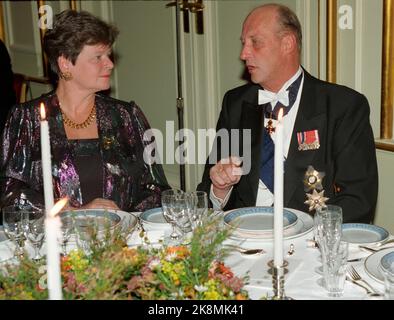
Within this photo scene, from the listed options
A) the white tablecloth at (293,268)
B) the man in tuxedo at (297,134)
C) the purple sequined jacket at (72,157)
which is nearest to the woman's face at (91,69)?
the purple sequined jacket at (72,157)

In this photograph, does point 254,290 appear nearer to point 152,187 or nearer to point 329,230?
point 329,230

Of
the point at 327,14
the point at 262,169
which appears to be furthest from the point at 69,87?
the point at 327,14

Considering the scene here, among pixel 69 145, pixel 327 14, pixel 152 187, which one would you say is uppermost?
pixel 327 14

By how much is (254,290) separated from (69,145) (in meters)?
1.49

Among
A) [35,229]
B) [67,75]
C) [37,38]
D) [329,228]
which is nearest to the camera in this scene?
[329,228]

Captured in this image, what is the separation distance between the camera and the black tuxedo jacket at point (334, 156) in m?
2.80

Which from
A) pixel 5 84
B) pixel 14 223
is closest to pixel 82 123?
pixel 14 223

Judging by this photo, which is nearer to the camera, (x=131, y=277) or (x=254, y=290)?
(x=131, y=277)

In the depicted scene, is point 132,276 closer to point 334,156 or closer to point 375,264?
point 375,264

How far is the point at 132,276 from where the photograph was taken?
4.99 feet

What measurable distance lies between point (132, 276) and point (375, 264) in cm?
74

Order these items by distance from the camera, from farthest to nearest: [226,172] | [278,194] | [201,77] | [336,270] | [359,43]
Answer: [201,77], [359,43], [226,172], [336,270], [278,194]
